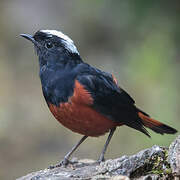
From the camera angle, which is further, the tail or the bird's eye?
the tail

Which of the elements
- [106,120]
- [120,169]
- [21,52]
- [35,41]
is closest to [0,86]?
[21,52]

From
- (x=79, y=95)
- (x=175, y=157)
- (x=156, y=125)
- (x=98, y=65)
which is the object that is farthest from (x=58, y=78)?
(x=98, y=65)

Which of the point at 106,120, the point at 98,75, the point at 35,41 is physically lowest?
the point at 106,120

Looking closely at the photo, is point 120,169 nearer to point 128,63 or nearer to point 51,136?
point 51,136

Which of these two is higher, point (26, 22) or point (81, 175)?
point (26, 22)

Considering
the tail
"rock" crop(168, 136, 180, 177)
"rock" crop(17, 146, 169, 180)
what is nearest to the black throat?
"rock" crop(17, 146, 169, 180)

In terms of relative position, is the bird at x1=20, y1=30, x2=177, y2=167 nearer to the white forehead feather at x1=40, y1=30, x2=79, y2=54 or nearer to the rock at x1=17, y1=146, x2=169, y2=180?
the white forehead feather at x1=40, y1=30, x2=79, y2=54

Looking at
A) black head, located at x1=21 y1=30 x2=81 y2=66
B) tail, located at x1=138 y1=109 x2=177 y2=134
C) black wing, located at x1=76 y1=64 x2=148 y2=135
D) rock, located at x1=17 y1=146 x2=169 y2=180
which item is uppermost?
black head, located at x1=21 y1=30 x2=81 y2=66

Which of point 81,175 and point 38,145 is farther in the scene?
point 38,145
